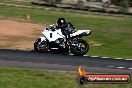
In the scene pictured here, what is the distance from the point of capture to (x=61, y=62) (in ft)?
61.0

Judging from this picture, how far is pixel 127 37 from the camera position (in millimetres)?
34750

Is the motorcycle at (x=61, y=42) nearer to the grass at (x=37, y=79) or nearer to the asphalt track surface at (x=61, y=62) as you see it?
the asphalt track surface at (x=61, y=62)

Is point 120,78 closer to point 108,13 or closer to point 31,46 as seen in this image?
point 31,46

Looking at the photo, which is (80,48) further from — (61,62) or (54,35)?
(61,62)

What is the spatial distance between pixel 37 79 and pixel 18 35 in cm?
1703

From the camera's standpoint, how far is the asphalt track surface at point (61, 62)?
17.4m

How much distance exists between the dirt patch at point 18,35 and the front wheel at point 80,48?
401cm

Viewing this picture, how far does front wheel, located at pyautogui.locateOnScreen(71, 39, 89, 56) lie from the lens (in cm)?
2130

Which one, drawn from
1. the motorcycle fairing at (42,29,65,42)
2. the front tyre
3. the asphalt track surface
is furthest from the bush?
the asphalt track surface

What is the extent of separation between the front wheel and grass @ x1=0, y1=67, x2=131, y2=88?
542 centimetres

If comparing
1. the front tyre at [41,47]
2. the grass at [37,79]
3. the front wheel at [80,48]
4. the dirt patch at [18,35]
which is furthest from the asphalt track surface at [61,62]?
the dirt patch at [18,35]

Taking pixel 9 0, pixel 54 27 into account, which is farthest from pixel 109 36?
pixel 9 0

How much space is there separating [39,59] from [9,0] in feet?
197

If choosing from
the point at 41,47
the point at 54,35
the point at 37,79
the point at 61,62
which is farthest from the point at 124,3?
the point at 37,79
